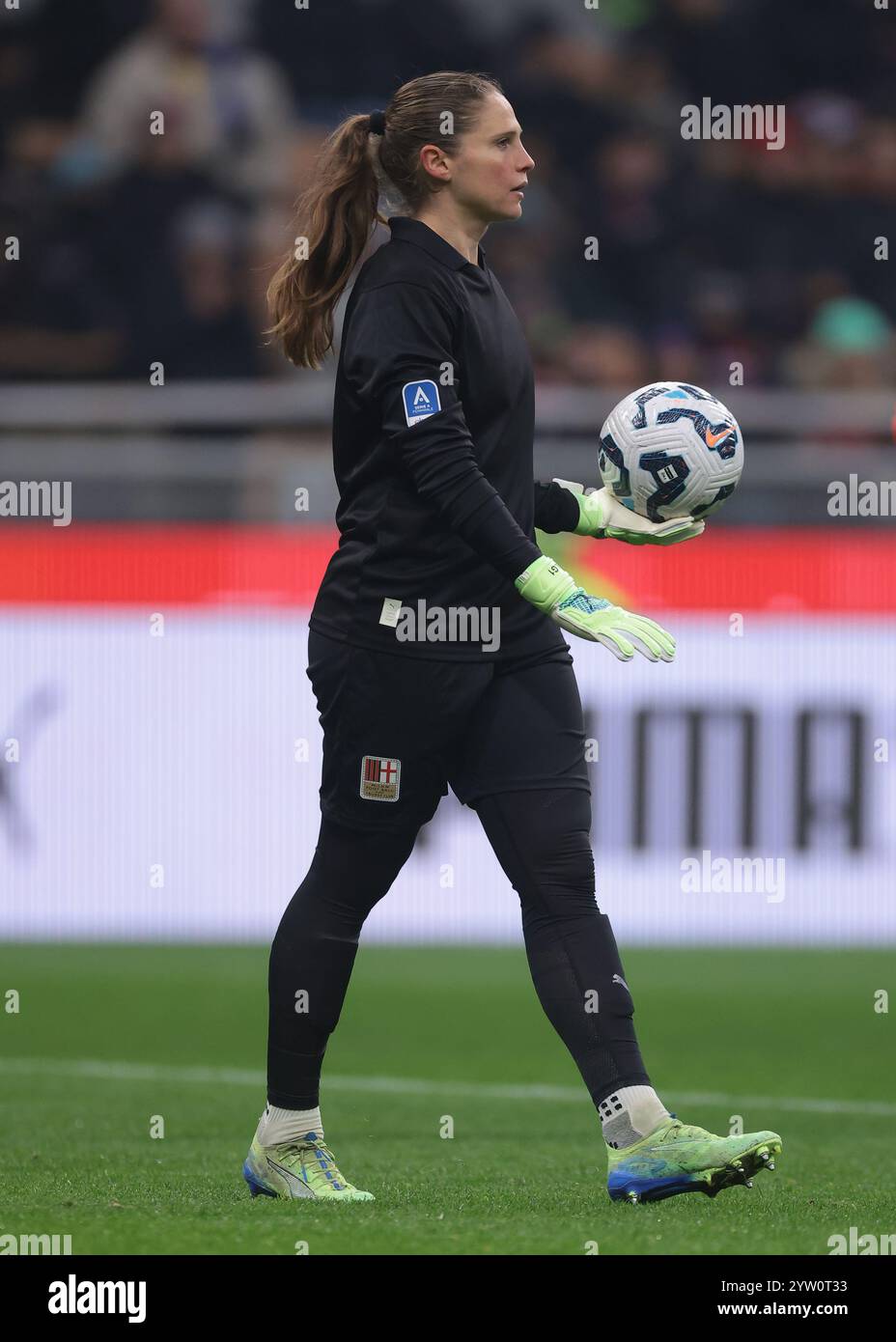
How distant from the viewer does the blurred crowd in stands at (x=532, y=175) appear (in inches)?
518

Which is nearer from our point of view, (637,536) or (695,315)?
(637,536)

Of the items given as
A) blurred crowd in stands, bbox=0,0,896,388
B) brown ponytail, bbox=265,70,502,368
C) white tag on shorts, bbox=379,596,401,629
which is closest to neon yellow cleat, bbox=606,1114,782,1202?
white tag on shorts, bbox=379,596,401,629

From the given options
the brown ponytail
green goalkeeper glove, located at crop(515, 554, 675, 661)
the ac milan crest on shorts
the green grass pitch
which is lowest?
the green grass pitch

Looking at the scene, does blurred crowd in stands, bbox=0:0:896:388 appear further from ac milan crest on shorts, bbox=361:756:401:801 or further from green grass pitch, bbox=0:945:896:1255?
ac milan crest on shorts, bbox=361:756:401:801

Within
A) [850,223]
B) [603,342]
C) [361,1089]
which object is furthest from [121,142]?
[361,1089]

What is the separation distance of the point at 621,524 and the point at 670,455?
208 mm

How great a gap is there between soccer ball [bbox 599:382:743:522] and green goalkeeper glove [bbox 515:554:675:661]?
492 millimetres

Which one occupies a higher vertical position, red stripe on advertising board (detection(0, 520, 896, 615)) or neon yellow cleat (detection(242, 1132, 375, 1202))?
red stripe on advertising board (detection(0, 520, 896, 615))

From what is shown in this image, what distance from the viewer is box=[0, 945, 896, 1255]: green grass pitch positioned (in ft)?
14.7

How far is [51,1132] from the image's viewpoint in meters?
6.30

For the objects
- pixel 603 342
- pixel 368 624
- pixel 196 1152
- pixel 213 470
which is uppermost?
pixel 603 342

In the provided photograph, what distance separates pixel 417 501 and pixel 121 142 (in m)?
9.51

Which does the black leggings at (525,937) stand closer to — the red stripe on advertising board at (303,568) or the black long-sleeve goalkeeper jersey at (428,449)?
the black long-sleeve goalkeeper jersey at (428,449)

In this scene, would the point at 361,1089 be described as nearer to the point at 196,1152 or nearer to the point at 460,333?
the point at 196,1152
